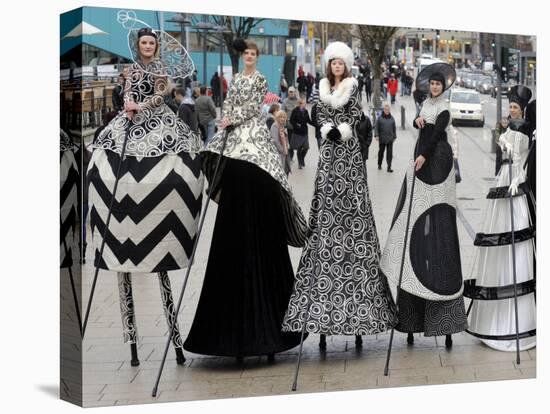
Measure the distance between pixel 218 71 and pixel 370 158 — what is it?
1.22 m

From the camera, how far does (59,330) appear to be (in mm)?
8273

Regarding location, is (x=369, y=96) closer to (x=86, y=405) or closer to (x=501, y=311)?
(x=501, y=311)

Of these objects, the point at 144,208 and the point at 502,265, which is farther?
the point at 502,265

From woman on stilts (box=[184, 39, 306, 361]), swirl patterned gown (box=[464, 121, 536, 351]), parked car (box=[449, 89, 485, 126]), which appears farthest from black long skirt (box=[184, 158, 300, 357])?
swirl patterned gown (box=[464, 121, 536, 351])

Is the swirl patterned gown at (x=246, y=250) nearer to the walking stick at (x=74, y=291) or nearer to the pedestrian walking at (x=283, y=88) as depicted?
the pedestrian walking at (x=283, y=88)

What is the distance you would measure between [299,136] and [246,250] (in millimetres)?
824

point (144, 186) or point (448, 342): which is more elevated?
point (144, 186)

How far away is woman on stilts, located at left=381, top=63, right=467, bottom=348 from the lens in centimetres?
868

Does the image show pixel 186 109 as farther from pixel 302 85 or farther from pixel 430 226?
pixel 430 226

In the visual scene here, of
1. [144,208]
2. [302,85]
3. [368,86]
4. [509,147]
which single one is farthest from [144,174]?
[509,147]

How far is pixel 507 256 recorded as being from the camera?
359 inches

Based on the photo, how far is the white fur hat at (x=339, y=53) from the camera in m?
8.41

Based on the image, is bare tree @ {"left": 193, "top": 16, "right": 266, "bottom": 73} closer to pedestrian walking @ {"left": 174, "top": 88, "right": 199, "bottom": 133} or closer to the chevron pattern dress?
pedestrian walking @ {"left": 174, "top": 88, "right": 199, "bottom": 133}

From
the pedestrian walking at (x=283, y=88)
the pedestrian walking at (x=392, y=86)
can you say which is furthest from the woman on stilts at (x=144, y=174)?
the pedestrian walking at (x=392, y=86)
